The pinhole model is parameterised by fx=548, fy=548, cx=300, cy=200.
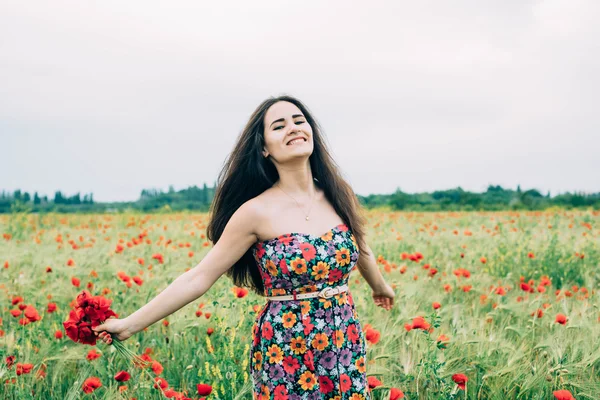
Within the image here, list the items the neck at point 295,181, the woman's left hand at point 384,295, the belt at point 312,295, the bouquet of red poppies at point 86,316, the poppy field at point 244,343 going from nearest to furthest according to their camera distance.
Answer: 1. the bouquet of red poppies at point 86,316
2. the belt at point 312,295
3. the neck at point 295,181
4. the poppy field at point 244,343
5. the woman's left hand at point 384,295

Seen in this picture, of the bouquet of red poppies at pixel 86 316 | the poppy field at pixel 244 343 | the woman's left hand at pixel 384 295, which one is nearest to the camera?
the bouquet of red poppies at pixel 86 316

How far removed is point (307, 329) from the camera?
1.97m

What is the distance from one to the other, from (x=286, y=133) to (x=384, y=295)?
984 mm

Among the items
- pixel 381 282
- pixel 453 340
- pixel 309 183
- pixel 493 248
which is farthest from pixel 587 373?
pixel 493 248

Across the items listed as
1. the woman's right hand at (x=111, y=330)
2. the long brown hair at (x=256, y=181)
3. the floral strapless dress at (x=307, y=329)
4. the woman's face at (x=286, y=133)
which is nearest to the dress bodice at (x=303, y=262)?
the floral strapless dress at (x=307, y=329)

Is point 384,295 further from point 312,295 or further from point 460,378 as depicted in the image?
point 312,295

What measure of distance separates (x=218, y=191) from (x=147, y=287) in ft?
6.64

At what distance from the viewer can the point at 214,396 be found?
87.9 inches

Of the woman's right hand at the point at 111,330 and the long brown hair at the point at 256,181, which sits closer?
the woman's right hand at the point at 111,330

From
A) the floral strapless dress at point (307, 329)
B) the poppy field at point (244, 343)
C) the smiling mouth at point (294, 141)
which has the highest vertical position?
the smiling mouth at point (294, 141)

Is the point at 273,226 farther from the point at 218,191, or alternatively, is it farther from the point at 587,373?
the point at 587,373

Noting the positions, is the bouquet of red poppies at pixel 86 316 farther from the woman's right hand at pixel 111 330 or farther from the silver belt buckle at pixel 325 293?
the silver belt buckle at pixel 325 293

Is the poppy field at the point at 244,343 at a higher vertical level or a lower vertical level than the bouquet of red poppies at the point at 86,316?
lower

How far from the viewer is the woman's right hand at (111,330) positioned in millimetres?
1918
